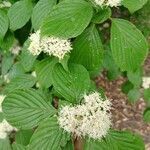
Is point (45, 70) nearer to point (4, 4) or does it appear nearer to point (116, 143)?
point (116, 143)

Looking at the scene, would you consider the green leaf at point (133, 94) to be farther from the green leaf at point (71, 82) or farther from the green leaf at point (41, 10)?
the green leaf at point (71, 82)

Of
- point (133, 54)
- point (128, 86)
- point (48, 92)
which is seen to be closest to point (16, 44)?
point (48, 92)

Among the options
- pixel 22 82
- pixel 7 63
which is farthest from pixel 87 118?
pixel 7 63

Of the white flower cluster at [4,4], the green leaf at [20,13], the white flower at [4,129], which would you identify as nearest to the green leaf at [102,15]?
the green leaf at [20,13]

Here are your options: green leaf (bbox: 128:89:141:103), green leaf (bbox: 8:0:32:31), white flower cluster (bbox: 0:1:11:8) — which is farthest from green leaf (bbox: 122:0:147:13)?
green leaf (bbox: 128:89:141:103)

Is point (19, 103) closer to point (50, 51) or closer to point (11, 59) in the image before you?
point (50, 51)
